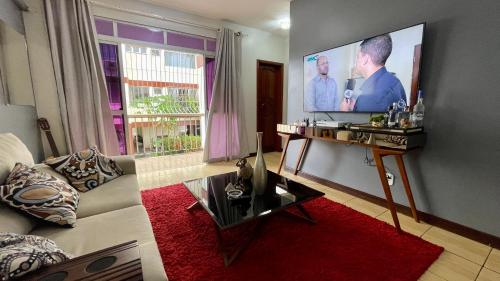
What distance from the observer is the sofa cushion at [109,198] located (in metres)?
1.38

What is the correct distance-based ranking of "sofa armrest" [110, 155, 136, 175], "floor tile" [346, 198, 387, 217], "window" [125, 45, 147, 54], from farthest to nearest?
"window" [125, 45, 147, 54] < "floor tile" [346, 198, 387, 217] < "sofa armrest" [110, 155, 136, 175]

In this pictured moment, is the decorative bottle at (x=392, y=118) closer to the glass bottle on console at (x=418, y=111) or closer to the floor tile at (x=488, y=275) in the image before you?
the glass bottle on console at (x=418, y=111)

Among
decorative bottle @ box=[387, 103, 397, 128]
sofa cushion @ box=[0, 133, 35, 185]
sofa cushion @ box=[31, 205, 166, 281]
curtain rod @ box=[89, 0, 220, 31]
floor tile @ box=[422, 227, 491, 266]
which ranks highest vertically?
curtain rod @ box=[89, 0, 220, 31]

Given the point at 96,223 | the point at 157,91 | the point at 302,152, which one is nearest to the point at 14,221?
the point at 96,223

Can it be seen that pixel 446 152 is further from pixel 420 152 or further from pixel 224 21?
pixel 224 21

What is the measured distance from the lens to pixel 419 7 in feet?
5.96

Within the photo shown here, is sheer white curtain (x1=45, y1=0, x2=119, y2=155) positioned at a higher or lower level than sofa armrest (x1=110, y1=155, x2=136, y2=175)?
higher

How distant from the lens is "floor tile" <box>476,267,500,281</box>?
4.26 ft

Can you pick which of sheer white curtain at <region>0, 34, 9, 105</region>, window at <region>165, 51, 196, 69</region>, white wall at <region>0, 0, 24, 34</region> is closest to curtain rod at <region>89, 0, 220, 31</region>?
window at <region>165, 51, 196, 69</region>

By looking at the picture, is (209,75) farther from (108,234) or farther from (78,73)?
(108,234)

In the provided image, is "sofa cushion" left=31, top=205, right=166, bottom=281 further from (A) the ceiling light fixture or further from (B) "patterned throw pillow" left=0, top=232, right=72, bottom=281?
(A) the ceiling light fixture

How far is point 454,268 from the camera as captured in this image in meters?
1.38

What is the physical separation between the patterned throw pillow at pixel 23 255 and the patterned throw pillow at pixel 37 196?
38 cm

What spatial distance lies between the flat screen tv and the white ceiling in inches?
40.6
